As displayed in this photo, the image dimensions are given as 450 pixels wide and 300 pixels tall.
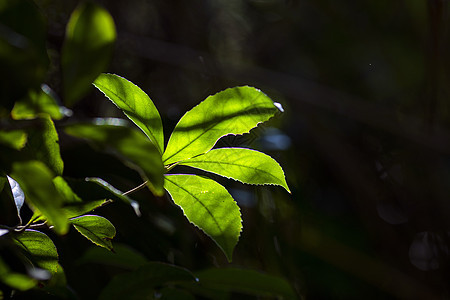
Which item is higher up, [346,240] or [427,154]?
[427,154]

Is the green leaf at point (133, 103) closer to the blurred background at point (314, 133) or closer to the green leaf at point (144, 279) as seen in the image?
the green leaf at point (144, 279)

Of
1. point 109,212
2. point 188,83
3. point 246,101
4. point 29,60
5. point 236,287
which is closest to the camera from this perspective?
point 29,60

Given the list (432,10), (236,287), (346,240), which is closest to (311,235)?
(346,240)

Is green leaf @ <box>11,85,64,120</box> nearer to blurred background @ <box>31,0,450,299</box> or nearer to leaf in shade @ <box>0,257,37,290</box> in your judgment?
leaf in shade @ <box>0,257,37,290</box>

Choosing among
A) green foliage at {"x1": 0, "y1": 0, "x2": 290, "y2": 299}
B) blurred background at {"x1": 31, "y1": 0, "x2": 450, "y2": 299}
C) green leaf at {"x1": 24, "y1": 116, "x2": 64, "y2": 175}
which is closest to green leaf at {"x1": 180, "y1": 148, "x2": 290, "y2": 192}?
green foliage at {"x1": 0, "y1": 0, "x2": 290, "y2": 299}

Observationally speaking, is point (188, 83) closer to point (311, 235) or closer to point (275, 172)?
point (311, 235)

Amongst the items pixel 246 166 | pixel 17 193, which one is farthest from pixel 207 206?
pixel 17 193
